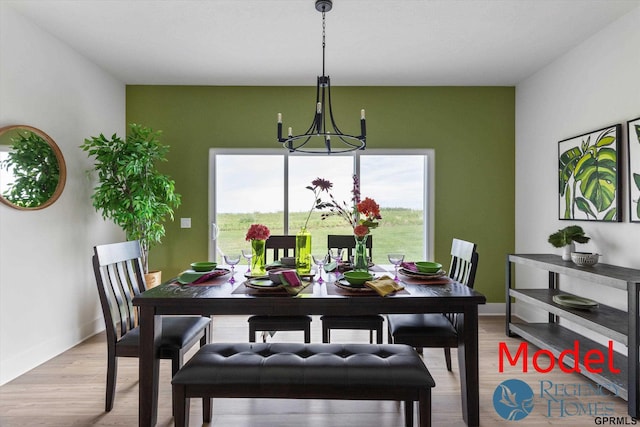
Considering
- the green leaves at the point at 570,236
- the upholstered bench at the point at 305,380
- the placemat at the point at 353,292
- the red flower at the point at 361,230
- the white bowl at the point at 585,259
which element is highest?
the red flower at the point at 361,230

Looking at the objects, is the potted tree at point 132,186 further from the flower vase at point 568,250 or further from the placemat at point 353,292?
the flower vase at point 568,250

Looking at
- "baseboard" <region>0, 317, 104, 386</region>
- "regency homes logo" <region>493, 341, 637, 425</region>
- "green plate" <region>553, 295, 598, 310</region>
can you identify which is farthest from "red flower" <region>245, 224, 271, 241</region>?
"green plate" <region>553, 295, 598, 310</region>

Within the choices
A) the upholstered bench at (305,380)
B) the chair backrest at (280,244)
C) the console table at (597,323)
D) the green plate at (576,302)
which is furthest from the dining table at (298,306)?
the green plate at (576,302)

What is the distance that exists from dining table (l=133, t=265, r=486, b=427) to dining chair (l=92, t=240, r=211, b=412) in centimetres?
13

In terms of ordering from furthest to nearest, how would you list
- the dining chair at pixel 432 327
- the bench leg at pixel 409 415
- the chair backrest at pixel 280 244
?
1. the chair backrest at pixel 280 244
2. the dining chair at pixel 432 327
3. the bench leg at pixel 409 415

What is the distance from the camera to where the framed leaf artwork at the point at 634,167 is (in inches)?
94.3

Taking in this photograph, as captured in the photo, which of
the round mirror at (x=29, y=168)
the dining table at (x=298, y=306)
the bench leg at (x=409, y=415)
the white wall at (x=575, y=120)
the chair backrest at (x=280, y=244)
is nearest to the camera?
the dining table at (x=298, y=306)

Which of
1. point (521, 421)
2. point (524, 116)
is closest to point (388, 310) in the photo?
point (521, 421)

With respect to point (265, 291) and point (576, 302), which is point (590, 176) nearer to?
point (576, 302)

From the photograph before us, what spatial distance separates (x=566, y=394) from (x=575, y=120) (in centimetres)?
227

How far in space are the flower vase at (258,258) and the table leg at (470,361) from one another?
1218 mm

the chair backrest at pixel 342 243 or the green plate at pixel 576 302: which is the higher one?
the chair backrest at pixel 342 243

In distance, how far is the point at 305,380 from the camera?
1.52m

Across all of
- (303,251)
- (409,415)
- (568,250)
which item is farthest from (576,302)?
(303,251)
